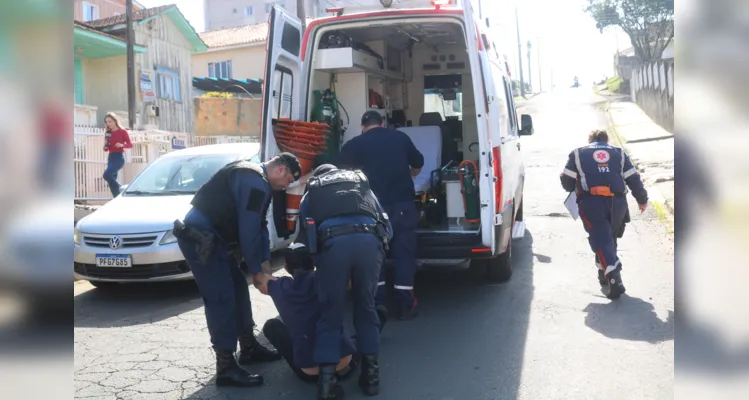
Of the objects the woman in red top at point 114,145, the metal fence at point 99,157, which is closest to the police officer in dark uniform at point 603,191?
the woman in red top at point 114,145

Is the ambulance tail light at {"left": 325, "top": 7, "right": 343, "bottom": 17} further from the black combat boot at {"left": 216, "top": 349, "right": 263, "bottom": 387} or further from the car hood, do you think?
the black combat boot at {"left": 216, "top": 349, "right": 263, "bottom": 387}

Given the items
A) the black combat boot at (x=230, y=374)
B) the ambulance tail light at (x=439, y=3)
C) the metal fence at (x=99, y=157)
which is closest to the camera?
the black combat boot at (x=230, y=374)

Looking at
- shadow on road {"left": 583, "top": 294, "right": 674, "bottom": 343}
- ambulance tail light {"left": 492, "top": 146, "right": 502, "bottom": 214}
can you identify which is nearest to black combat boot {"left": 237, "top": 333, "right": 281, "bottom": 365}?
ambulance tail light {"left": 492, "top": 146, "right": 502, "bottom": 214}

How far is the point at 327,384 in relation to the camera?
3.96 metres

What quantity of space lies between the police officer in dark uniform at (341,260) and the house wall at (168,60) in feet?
66.8

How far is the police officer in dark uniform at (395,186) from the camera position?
5.57 meters

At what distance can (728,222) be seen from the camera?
1264 millimetres

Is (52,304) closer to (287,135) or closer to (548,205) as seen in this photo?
(287,135)

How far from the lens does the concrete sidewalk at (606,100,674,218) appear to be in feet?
37.3

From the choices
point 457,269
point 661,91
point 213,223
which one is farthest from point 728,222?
point 661,91

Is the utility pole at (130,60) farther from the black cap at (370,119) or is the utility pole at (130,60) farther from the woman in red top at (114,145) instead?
the black cap at (370,119)

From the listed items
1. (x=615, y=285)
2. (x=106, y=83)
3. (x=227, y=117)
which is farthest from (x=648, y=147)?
(x=106, y=83)

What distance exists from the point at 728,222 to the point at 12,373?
1.51 metres

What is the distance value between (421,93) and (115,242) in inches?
190
